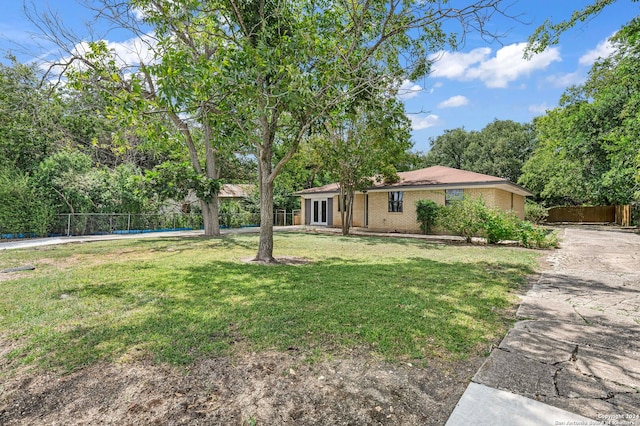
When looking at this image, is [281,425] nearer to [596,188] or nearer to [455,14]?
[455,14]

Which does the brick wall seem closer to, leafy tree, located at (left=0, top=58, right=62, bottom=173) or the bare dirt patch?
the bare dirt patch

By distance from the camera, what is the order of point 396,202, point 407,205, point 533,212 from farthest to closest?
point 533,212 → point 396,202 → point 407,205

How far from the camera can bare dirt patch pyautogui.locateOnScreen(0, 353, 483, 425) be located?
2180mm

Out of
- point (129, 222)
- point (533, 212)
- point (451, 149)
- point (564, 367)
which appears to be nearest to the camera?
point (564, 367)

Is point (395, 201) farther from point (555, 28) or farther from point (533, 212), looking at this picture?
point (555, 28)

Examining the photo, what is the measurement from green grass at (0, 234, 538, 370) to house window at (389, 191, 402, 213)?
36.8ft

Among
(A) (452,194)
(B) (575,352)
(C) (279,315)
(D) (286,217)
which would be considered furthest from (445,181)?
(C) (279,315)

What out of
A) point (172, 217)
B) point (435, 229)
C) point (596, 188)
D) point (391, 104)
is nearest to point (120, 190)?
point (172, 217)

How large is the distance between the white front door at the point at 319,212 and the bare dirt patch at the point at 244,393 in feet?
71.5

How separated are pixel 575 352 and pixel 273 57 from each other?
5936mm

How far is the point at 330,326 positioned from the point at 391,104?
6.01 meters

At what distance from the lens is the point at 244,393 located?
8.10ft

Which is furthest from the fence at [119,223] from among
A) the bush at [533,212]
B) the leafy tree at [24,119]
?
the bush at [533,212]

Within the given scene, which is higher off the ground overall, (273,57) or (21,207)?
(273,57)
